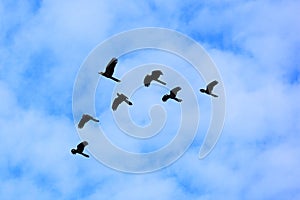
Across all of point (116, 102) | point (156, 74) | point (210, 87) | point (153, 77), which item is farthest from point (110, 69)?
point (210, 87)

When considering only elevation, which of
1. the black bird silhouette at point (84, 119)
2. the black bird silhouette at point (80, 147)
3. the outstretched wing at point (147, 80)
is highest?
the outstretched wing at point (147, 80)

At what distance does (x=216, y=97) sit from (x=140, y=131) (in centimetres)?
1200

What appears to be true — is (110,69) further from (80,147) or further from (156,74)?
(80,147)

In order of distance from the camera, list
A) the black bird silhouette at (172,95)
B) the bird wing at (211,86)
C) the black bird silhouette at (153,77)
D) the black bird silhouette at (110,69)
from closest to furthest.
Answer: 1. the black bird silhouette at (110,69)
2. the black bird silhouette at (153,77)
3. the black bird silhouette at (172,95)
4. the bird wing at (211,86)

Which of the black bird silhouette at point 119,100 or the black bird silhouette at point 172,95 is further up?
the black bird silhouette at point 119,100

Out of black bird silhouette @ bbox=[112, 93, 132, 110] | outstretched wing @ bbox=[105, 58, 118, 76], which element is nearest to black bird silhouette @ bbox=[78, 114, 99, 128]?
black bird silhouette @ bbox=[112, 93, 132, 110]

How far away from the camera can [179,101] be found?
458ft

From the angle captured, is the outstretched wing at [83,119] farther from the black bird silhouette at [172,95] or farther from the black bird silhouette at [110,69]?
the black bird silhouette at [172,95]

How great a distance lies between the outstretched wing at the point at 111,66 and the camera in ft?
428

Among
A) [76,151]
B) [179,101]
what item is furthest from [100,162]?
[179,101]

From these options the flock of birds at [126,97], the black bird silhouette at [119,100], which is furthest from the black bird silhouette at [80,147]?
the black bird silhouette at [119,100]

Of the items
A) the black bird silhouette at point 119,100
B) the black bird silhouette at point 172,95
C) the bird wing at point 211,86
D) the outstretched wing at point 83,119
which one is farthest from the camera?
the bird wing at point 211,86

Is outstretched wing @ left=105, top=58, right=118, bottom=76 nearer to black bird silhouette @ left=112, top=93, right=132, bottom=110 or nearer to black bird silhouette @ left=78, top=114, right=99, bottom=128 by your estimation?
black bird silhouette @ left=112, top=93, right=132, bottom=110

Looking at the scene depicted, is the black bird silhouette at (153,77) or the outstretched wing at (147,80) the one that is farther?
the outstretched wing at (147,80)
